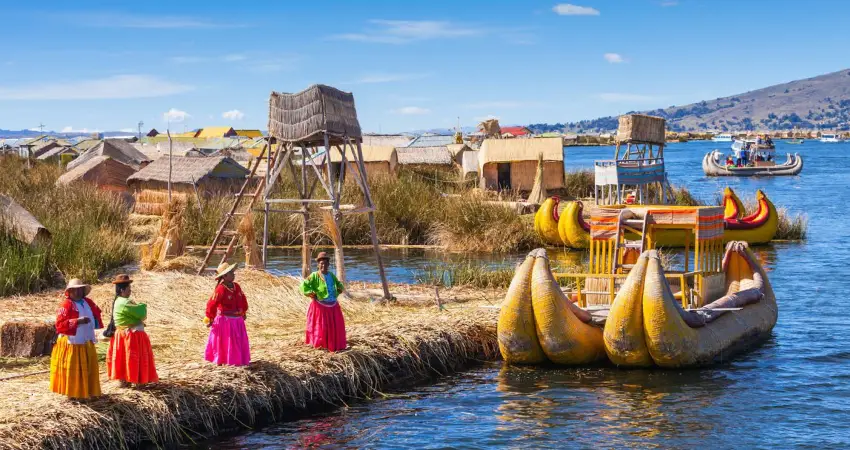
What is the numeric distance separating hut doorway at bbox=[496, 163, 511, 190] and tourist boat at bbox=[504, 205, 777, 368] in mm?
22710

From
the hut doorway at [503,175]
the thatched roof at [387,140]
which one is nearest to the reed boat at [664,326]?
the hut doorway at [503,175]

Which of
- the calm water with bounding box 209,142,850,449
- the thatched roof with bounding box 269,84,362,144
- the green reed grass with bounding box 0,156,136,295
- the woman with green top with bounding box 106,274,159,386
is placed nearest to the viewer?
the woman with green top with bounding box 106,274,159,386

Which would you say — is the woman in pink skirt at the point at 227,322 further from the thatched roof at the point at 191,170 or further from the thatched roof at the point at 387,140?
the thatched roof at the point at 387,140

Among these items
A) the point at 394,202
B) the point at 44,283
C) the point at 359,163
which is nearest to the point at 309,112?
the point at 359,163

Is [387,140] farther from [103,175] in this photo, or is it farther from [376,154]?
[103,175]

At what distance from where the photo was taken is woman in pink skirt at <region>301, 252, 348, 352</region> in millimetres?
11508

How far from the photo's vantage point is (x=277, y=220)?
89.8ft

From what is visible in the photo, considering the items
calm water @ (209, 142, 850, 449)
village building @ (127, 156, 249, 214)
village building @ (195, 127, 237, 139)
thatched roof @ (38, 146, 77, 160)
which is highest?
village building @ (195, 127, 237, 139)

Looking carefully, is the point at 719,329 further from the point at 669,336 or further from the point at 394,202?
the point at 394,202

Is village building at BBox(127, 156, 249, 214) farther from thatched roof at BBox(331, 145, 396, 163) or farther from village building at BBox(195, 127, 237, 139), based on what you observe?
village building at BBox(195, 127, 237, 139)

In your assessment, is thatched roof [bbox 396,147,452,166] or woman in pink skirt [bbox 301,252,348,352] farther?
thatched roof [bbox 396,147,452,166]

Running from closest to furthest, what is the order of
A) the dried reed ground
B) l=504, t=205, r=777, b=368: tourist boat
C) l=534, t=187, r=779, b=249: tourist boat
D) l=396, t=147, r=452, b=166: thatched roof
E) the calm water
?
the dried reed ground, the calm water, l=504, t=205, r=777, b=368: tourist boat, l=534, t=187, r=779, b=249: tourist boat, l=396, t=147, r=452, b=166: thatched roof

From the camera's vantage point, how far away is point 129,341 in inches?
371

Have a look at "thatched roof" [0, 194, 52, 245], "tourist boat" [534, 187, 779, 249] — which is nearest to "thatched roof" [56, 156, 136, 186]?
"thatched roof" [0, 194, 52, 245]
